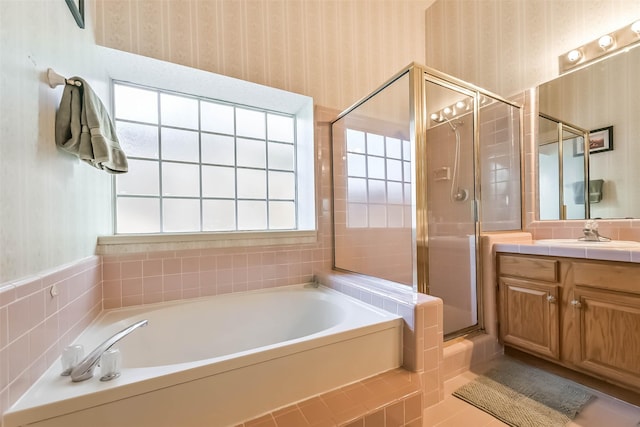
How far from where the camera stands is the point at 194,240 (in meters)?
1.75

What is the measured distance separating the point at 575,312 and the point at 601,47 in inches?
68.1

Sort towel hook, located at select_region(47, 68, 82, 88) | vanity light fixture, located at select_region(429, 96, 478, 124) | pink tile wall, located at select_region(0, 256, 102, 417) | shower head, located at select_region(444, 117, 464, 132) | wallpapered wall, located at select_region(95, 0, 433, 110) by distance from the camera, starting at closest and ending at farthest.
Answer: pink tile wall, located at select_region(0, 256, 102, 417) < towel hook, located at select_region(47, 68, 82, 88) < wallpapered wall, located at select_region(95, 0, 433, 110) < vanity light fixture, located at select_region(429, 96, 478, 124) < shower head, located at select_region(444, 117, 464, 132)

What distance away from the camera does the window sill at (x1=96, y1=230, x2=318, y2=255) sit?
61.0 inches

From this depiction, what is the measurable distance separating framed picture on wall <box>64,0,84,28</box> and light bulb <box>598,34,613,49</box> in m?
3.04

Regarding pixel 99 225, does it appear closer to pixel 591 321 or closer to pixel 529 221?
pixel 591 321

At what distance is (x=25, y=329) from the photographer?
80 centimetres

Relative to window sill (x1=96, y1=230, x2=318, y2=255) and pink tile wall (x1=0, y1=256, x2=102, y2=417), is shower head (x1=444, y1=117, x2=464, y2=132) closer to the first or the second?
window sill (x1=96, y1=230, x2=318, y2=255)

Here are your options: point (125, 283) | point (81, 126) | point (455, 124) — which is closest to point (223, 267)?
point (125, 283)

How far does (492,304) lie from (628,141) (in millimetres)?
1320

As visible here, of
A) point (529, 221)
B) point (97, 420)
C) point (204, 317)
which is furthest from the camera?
point (529, 221)

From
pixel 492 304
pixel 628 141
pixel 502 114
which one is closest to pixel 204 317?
pixel 492 304

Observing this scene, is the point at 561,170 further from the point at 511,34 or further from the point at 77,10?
the point at 77,10

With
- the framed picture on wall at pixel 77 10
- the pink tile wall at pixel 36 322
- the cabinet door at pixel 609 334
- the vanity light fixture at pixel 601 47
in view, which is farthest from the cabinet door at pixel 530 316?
the framed picture on wall at pixel 77 10

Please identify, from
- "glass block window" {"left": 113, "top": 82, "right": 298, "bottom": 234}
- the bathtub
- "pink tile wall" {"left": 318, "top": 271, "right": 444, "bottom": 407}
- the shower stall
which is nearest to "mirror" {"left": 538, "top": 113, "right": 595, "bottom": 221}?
the shower stall
